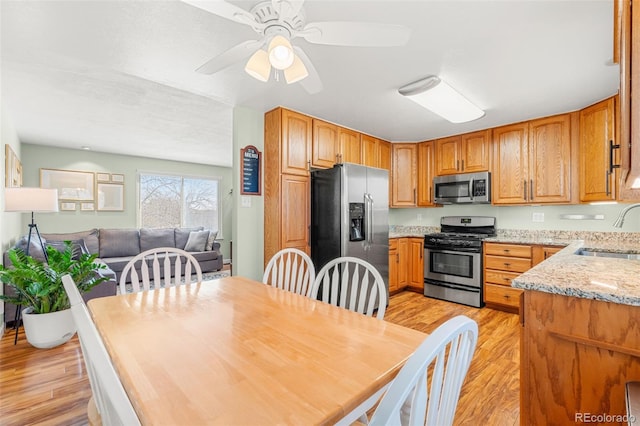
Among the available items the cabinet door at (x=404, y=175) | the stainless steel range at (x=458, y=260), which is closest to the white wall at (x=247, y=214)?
the cabinet door at (x=404, y=175)

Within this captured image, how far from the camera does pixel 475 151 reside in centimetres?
383

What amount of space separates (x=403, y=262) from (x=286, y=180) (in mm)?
2193

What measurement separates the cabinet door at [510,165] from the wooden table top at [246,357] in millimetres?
3212

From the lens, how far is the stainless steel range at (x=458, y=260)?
11.6 feet

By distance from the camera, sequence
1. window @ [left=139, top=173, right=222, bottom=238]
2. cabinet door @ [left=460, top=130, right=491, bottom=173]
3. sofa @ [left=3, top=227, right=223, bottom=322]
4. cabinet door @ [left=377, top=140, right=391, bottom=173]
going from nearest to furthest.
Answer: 1. cabinet door @ [left=460, top=130, right=491, bottom=173]
2. cabinet door @ [left=377, top=140, right=391, bottom=173]
3. sofa @ [left=3, top=227, right=223, bottom=322]
4. window @ [left=139, top=173, right=222, bottom=238]

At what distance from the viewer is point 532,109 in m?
3.05

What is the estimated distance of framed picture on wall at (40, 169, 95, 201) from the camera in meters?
4.81

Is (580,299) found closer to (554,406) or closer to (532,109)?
(554,406)

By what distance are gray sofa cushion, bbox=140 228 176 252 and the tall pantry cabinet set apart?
3.21 meters

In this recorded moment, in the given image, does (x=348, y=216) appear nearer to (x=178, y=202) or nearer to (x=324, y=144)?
(x=324, y=144)

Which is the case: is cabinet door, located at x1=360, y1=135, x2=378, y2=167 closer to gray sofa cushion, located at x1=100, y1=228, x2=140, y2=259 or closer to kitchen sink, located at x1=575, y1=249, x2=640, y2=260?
kitchen sink, located at x1=575, y1=249, x2=640, y2=260

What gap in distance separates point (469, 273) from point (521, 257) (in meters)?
0.58

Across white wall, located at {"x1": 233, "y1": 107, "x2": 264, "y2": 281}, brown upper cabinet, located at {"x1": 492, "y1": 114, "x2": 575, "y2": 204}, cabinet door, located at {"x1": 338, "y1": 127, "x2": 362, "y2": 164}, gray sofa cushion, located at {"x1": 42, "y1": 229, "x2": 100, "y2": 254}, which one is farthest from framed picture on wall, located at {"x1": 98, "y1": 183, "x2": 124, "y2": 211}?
brown upper cabinet, located at {"x1": 492, "y1": 114, "x2": 575, "y2": 204}

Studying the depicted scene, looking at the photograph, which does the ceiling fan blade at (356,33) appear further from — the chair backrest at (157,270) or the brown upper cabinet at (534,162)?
the brown upper cabinet at (534,162)
